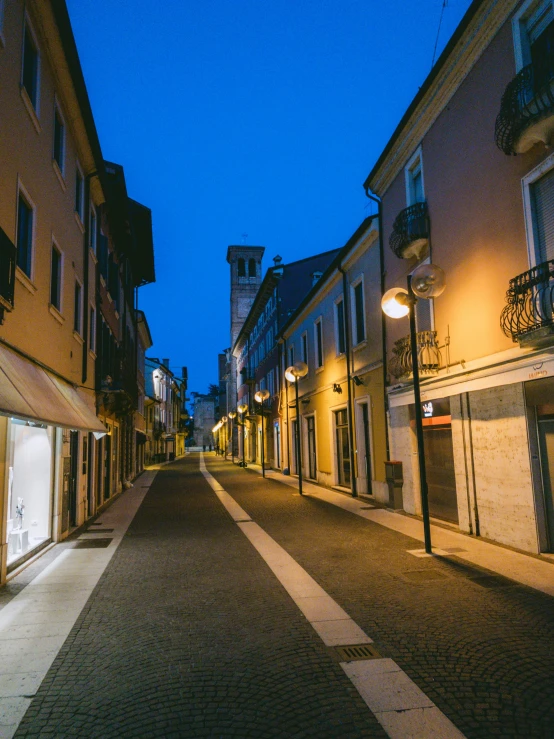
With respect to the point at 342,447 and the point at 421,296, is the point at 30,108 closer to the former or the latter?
the point at 421,296

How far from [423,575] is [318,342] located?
52.7 feet

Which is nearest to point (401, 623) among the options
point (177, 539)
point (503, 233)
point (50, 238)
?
point (177, 539)

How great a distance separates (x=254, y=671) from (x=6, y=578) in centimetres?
463

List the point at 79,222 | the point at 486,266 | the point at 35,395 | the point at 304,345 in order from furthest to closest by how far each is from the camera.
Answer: the point at 304,345 → the point at 79,222 → the point at 486,266 → the point at 35,395

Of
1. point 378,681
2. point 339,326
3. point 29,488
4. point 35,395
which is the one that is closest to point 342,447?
point 339,326

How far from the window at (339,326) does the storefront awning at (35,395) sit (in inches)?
428

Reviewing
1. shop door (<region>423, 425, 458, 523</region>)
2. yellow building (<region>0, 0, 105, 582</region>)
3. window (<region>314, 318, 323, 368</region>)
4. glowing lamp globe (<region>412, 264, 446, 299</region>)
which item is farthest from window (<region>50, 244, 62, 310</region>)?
window (<region>314, 318, 323, 368</region>)

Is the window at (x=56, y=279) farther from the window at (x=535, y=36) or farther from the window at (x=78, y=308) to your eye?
the window at (x=535, y=36)

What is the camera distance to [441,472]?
11.8 metres

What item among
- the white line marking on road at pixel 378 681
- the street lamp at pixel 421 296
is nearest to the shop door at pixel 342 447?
the street lamp at pixel 421 296

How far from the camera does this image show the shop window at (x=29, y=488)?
27.6 ft

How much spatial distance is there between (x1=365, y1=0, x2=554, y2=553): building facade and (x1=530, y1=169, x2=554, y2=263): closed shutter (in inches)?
0.8

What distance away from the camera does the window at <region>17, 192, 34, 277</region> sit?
8379 millimetres

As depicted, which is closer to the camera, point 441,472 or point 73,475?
point 441,472
